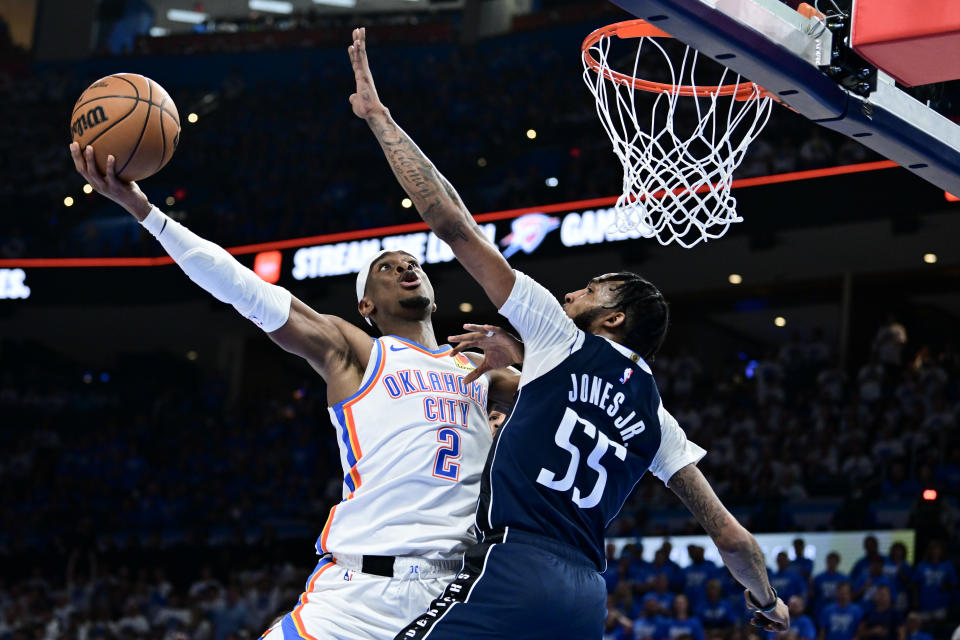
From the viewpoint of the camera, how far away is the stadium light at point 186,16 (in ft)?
94.3

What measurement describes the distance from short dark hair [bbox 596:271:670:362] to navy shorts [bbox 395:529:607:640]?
70 cm

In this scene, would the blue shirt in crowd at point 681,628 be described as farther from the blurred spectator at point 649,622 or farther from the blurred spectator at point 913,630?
the blurred spectator at point 913,630

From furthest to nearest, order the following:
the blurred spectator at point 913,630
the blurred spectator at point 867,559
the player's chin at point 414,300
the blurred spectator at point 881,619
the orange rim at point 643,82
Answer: the blurred spectator at point 867,559 → the blurred spectator at point 881,619 → the blurred spectator at point 913,630 → the orange rim at point 643,82 → the player's chin at point 414,300

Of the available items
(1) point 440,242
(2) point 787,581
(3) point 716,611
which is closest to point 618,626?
(3) point 716,611

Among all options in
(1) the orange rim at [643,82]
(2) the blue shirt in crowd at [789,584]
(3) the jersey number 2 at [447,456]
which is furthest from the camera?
(2) the blue shirt in crowd at [789,584]

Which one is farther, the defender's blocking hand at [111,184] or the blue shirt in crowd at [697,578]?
the blue shirt in crowd at [697,578]

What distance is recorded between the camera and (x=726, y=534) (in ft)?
13.3

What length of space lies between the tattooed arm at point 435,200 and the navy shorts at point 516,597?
0.73 m

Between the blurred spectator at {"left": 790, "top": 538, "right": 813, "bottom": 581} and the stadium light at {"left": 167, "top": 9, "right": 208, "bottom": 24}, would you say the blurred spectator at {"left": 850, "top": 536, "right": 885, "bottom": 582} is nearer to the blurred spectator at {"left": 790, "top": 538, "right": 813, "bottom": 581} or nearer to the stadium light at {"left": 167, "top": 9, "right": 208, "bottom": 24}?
the blurred spectator at {"left": 790, "top": 538, "right": 813, "bottom": 581}

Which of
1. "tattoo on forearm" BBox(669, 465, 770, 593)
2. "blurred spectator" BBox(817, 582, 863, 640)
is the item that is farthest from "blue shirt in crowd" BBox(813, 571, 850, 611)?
"tattoo on forearm" BBox(669, 465, 770, 593)

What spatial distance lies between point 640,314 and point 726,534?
844 mm

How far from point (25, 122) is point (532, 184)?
13266 mm

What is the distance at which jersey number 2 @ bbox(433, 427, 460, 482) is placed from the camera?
3.84m

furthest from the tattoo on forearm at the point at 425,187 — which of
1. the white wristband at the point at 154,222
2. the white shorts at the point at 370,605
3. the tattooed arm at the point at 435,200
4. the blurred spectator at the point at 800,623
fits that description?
the blurred spectator at the point at 800,623
